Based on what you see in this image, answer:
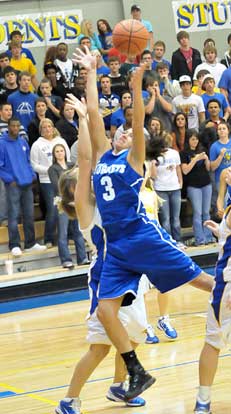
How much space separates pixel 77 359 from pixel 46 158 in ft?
16.5

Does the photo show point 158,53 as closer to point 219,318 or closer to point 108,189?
point 108,189

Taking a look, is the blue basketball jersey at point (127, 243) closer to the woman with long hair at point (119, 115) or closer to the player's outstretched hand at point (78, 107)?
the player's outstretched hand at point (78, 107)

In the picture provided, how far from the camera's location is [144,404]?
241 inches

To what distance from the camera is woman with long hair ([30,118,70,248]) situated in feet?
41.3

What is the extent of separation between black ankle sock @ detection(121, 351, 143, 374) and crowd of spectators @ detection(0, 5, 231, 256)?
6.30 metres

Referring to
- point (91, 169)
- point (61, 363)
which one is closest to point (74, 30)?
point (61, 363)

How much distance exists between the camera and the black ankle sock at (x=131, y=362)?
5.50 m

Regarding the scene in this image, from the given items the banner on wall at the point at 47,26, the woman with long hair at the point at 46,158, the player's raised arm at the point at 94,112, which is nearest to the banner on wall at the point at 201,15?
the banner on wall at the point at 47,26

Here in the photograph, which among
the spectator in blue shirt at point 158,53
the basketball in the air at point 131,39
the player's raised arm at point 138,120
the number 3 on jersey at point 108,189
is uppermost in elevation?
the basketball in the air at point 131,39

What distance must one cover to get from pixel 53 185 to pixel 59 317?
8.38ft

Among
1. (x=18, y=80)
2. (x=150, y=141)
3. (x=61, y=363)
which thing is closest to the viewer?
(x=150, y=141)

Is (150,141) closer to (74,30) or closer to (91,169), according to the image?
(91,169)

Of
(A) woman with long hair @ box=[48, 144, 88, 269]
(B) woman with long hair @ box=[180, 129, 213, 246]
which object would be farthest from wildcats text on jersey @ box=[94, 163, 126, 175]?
(B) woman with long hair @ box=[180, 129, 213, 246]

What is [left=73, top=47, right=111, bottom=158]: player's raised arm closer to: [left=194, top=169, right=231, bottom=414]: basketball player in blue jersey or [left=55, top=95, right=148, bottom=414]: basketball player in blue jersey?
[left=55, top=95, right=148, bottom=414]: basketball player in blue jersey
